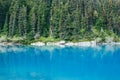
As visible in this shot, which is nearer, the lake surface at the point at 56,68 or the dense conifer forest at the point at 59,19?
the lake surface at the point at 56,68

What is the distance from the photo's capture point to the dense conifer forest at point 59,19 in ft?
353

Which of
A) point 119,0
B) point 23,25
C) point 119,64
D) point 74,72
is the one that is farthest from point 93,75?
point 119,0

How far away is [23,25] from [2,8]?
11784mm

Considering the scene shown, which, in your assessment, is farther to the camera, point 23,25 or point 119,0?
point 119,0

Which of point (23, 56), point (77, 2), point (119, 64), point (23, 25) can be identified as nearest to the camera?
point (119, 64)

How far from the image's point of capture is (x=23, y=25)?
108 m

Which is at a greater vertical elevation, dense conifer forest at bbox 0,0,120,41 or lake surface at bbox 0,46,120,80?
dense conifer forest at bbox 0,0,120,41

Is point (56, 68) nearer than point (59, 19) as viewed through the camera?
Yes

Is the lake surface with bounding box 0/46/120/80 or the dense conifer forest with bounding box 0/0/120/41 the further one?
the dense conifer forest with bounding box 0/0/120/41

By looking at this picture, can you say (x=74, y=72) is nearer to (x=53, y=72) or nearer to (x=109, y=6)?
(x=53, y=72)

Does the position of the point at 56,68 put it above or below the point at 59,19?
below

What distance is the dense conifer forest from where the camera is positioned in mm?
107713

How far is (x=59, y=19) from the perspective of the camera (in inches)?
4414

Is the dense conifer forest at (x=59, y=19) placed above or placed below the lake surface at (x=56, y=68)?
above
